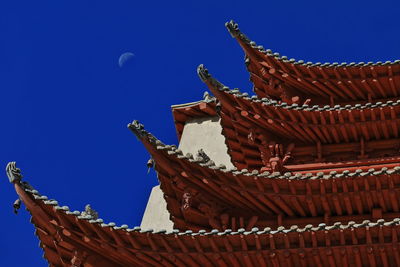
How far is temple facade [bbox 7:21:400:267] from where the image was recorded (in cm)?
1802

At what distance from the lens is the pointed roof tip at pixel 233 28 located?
2644cm

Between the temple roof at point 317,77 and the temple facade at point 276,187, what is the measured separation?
3 centimetres

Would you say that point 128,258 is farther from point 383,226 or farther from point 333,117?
point 333,117

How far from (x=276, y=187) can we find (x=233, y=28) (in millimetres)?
6739

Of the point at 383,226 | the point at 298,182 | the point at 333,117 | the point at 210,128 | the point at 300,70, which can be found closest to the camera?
the point at 383,226

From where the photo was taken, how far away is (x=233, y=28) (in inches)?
1043

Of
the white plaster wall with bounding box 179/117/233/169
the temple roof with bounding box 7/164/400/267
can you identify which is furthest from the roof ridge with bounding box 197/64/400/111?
the white plaster wall with bounding box 179/117/233/169

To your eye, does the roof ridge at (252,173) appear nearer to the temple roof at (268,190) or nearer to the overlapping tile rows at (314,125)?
the temple roof at (268,190)

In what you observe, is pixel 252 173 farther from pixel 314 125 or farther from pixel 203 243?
pixel 314 125

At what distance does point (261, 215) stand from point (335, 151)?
335 cm

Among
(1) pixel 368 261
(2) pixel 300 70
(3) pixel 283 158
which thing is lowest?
(1) pixel 368 261

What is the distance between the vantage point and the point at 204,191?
21.5 m

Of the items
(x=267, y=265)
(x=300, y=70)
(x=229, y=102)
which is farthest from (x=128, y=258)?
(x=300, y=70)

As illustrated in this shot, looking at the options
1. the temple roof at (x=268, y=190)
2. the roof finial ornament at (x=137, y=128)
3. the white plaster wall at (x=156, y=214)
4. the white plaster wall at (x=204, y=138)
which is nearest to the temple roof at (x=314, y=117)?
the temple roof at (x=268, y=190)
